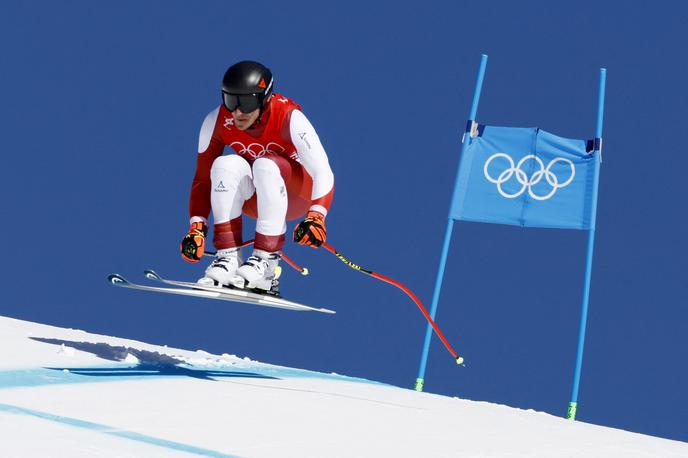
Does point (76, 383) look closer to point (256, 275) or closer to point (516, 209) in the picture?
point (256, 275)

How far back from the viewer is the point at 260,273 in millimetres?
5281

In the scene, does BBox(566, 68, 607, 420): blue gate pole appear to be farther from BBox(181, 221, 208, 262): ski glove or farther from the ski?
BBox(181, 221, 208, 262): ski glove

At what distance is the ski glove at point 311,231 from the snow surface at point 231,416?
2.32 feet

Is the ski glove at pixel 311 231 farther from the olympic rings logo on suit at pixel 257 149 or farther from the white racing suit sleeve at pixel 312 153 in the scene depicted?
the olympic rings logo on suit at pixel 257 149

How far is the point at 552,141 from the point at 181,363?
2.56m

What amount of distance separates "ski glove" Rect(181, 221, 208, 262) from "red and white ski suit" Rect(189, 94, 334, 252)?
0.07 metres

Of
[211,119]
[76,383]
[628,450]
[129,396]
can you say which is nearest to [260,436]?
[129,396]

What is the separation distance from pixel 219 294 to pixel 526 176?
2537 mm

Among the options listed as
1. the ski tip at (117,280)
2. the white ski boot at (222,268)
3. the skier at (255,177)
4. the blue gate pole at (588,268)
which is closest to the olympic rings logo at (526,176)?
the blue gate pole at (588,268)

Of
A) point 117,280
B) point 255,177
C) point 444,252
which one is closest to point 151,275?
point 117,280

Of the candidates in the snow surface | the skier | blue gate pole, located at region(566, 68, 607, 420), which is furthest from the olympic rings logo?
the skier

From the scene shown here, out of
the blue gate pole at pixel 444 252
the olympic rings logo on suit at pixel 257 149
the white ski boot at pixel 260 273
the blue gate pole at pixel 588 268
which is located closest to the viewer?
the white ski boot at pixel 260 273

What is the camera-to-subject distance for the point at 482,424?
16.4 feet

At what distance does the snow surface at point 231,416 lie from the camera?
371cm
